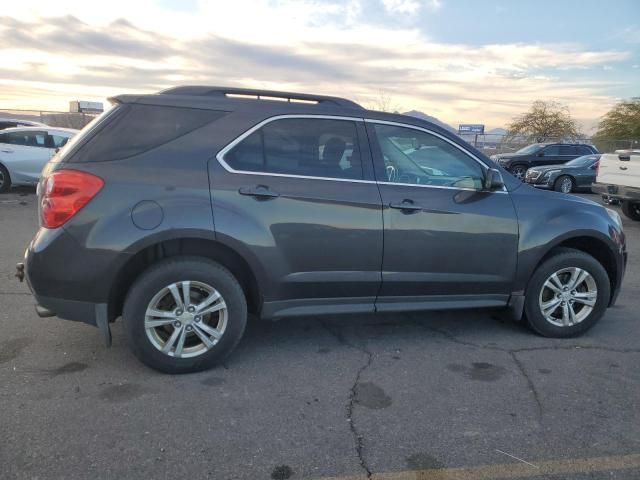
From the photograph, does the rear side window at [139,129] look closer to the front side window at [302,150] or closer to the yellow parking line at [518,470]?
the front side window at [302,150]

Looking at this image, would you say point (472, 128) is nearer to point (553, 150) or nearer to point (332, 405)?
point (553, 150)

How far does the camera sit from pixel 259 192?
3775 mm

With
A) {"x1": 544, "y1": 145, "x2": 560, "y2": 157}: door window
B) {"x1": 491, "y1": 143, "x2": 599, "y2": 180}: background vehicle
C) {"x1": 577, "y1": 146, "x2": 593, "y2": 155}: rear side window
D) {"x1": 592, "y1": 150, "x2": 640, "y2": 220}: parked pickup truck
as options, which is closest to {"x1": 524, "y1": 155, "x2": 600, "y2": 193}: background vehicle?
{"x1": 491, "y1": 143, "x2": 599, "y2": 180}: background vehicle

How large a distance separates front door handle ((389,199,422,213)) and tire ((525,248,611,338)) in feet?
3.99

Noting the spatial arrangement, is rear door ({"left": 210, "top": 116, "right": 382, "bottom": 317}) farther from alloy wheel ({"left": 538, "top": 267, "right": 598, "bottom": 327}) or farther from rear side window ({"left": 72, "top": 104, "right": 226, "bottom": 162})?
alloy wheel ({"left": 538, "top": 267, "right": 598, "bottom": 327})

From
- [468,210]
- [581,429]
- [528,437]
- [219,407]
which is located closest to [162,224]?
[219,407]

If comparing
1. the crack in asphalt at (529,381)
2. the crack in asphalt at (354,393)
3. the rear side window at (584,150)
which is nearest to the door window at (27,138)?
the crack in asphalt at (354,393)

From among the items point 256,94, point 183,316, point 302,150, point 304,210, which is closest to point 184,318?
point 183,316

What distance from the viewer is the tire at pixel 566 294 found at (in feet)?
15.1

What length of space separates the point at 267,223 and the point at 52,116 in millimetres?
26920

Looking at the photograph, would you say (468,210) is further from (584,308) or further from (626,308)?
(626,308)

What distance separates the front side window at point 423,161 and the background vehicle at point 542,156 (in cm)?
1913

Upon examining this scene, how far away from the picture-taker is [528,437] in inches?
124

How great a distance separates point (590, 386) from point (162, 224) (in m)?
2.99
